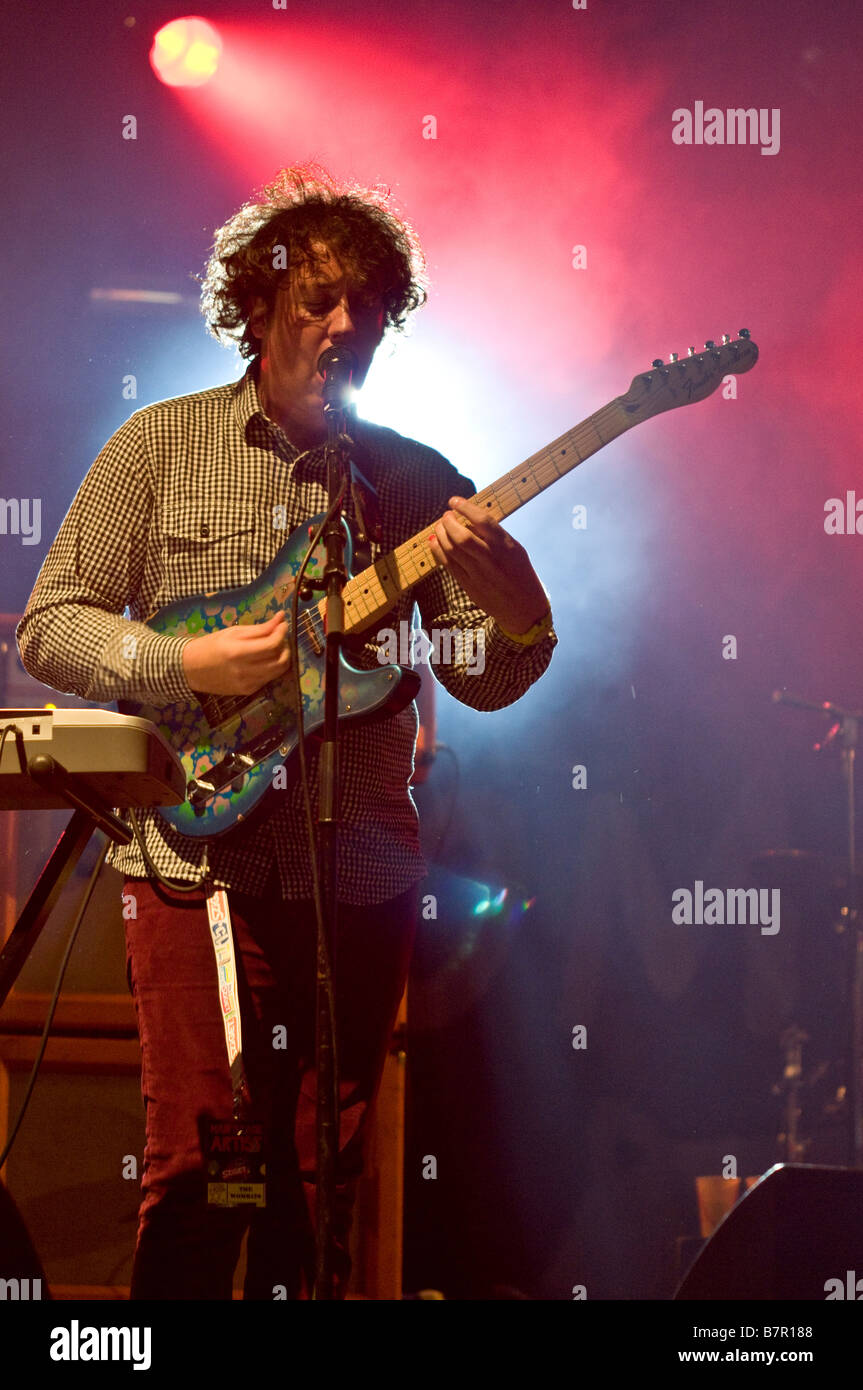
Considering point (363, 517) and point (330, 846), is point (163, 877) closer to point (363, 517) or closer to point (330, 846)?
point (330, 846)

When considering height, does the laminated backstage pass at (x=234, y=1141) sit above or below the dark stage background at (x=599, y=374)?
below

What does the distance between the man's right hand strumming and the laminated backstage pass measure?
0.41m

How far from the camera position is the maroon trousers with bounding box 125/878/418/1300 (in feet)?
6.13

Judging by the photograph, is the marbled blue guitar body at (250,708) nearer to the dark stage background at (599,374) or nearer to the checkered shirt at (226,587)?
the checkered shirt at (226,587)

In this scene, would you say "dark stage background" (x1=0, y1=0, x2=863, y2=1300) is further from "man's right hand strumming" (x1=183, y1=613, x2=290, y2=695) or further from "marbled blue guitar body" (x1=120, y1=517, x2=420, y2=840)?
"man's right hand strumming" (x1=183, y1=613, x2=290, y2=695)

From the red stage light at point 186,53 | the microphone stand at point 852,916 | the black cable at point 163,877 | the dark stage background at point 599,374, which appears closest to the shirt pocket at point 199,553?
the black cable at point 163,877

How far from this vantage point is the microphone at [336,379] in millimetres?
1950

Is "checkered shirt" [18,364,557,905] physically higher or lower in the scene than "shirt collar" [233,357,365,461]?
lower

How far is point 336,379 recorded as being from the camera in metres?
1.95

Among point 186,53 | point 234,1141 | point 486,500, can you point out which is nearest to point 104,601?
point 486,500

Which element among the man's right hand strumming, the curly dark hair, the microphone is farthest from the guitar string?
the curly dark hair

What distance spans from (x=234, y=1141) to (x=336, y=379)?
3.81ft

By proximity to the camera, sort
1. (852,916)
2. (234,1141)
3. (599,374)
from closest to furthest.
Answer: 1. (234,1141)
2. (852,916)
3. (599,374)

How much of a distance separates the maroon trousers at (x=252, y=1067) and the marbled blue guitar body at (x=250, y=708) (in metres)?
0.15
